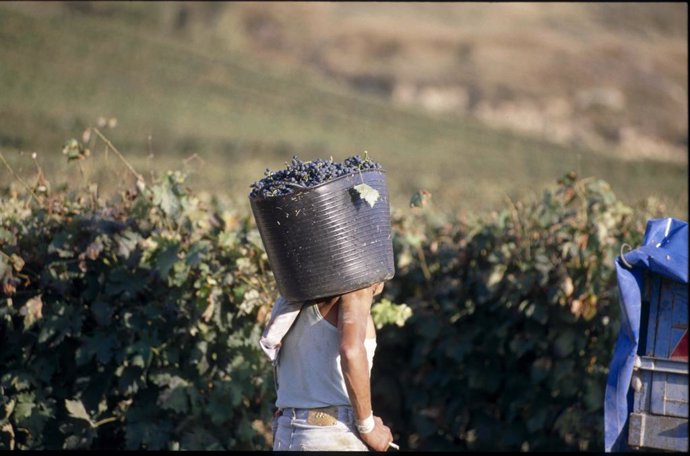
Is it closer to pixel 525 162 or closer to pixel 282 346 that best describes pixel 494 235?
pixel 282 346

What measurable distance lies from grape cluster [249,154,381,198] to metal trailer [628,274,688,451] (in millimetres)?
1413

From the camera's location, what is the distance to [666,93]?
59.0m

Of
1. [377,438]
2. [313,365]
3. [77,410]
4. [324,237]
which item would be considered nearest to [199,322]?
[77,410]

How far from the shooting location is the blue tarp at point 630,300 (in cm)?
363

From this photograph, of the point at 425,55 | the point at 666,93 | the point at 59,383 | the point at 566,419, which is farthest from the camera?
the point at 425,55

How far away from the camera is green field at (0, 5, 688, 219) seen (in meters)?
36.7

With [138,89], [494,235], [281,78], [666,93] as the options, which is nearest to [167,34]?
[138,89]

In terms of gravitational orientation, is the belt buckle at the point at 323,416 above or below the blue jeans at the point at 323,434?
above

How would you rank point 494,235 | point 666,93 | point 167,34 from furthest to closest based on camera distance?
point 666,93
point 167,34
point 494,235

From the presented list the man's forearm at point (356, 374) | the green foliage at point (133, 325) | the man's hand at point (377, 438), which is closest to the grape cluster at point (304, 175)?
the man's forearm at point (356, 374)

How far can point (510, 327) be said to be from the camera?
5.70m

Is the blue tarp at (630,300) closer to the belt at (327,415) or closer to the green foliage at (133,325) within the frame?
the belt at (327,415)

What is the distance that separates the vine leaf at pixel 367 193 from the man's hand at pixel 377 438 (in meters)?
0.87

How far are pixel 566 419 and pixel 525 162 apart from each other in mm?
38482
